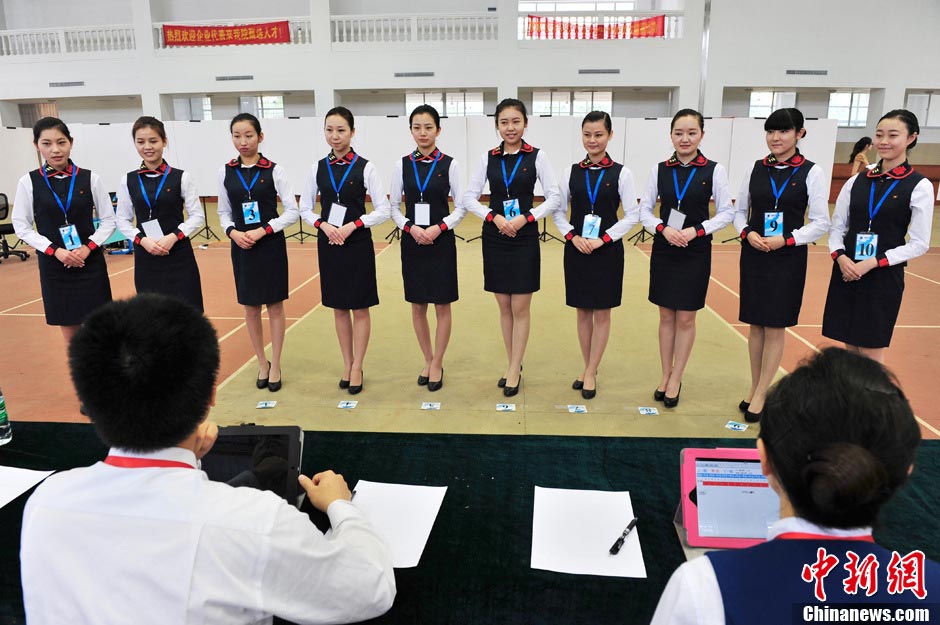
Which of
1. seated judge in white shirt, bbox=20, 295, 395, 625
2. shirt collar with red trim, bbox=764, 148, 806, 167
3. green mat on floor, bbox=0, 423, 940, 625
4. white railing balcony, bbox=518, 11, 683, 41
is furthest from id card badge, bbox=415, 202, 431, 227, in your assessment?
white railing balcony, bbox=518, 11, 683, 41

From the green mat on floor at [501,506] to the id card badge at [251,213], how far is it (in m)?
1.84

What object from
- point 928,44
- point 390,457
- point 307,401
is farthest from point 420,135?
point 928,44

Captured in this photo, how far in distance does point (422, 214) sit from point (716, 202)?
1.53 metres

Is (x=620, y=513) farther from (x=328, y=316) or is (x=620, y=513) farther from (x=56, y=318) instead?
(x=328, y=316)

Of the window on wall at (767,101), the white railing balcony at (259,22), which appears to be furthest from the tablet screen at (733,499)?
the window on wall at (767,101)

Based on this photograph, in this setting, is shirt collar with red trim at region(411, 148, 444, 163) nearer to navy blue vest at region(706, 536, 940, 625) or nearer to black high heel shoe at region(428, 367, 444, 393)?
black high heel shoe at region(428, 367, 444, 393)

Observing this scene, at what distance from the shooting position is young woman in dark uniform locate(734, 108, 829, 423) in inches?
110

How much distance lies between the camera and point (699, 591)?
2.38 ft

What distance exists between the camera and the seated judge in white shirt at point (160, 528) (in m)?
0.78

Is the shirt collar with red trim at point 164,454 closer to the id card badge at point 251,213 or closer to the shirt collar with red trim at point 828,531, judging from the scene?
the shirt collar with red trim at point 828,531

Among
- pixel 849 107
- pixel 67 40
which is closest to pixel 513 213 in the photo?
pixel 67 40

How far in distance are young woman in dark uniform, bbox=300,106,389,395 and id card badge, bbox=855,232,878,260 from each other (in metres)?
2.30

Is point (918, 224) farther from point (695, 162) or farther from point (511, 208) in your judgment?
point (511, 208)

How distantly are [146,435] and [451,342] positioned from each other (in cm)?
366
